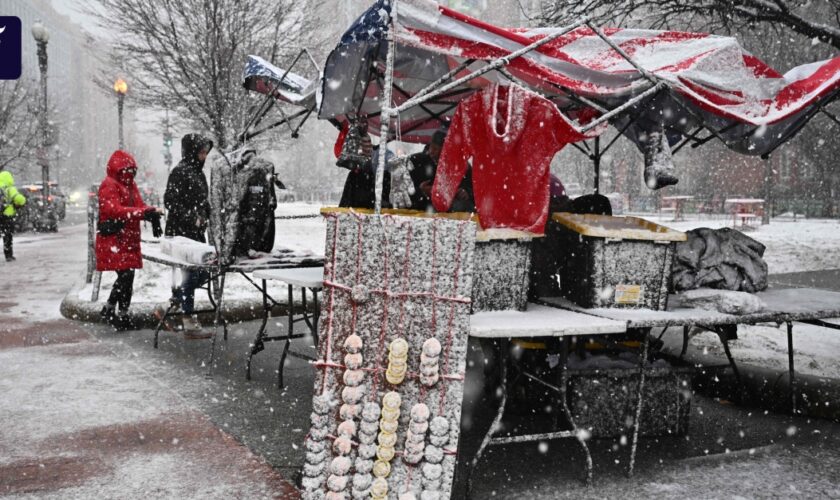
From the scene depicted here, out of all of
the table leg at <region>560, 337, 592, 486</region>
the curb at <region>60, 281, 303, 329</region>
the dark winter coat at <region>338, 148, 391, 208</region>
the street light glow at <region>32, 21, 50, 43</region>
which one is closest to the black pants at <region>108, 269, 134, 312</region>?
the curb at <region>60, 281, 303, 329</region>

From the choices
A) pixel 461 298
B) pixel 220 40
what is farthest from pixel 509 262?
pixel 220 40

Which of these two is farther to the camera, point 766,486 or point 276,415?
point 276,415

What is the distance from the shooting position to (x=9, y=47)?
1330 cm

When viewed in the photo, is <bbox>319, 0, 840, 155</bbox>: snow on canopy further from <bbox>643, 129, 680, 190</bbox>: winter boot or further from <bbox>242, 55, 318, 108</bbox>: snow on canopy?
<bbox>242, 55, 318, 108</bbox>: snow on canopy

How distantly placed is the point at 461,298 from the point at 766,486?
221 cm

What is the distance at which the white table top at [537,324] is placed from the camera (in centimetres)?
Result: 327

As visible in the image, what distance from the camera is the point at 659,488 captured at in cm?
362

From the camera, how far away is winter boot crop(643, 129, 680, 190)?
15.2 feet

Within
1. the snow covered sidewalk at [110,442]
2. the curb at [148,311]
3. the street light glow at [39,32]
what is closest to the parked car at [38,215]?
the street light glow at [39,32]

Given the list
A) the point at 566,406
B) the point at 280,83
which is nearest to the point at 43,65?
the point at 280,83

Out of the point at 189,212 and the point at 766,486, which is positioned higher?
the point at 189,212

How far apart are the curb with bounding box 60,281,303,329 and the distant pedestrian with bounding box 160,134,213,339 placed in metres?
0.53

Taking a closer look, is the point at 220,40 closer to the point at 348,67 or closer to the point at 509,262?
the point at 348,67

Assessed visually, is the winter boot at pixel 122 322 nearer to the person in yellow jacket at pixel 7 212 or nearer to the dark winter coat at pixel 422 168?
the dark winter coat at pixel 422 168
